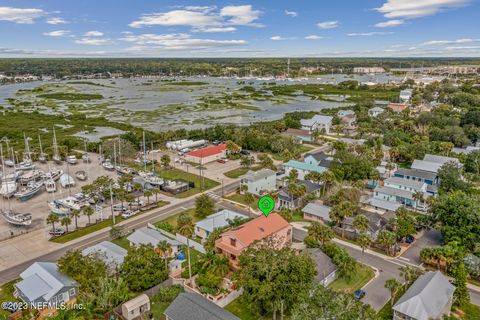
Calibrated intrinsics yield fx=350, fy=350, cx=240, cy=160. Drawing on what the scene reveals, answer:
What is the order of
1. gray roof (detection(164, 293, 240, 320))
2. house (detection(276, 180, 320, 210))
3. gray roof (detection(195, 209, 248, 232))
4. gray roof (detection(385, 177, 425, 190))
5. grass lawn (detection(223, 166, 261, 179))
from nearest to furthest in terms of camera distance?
1. gray roof (detection(164, 293, 240, 320))
2. gray roof (detection(195, 209, 248, 232))
3. house (detection(276, 180, 320, 210))
4. gray roof (detection(385, 177, 425, 190))
5. grass lawn (detection(223, 166, 261, 179))

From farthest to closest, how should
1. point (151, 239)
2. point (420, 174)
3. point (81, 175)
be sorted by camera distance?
point (81, 175) < point (420, 174) < point (151, 239)

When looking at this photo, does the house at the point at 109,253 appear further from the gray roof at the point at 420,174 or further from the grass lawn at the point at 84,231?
the gray roof at the point at 420,174

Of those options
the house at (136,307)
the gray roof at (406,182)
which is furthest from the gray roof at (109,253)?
the gray roof at (406,182)

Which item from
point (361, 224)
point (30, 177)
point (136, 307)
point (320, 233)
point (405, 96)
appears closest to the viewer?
point (136, 307)

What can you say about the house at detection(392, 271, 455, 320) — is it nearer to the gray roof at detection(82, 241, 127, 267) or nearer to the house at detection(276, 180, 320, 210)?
the house at detection(276, 180, 320, 210)

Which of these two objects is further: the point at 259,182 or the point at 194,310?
the point at 259,182

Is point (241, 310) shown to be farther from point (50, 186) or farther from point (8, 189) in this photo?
point (8, 189)

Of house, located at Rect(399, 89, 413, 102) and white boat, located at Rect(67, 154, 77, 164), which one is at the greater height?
house, located at Rect(399, 89, 413, 102)

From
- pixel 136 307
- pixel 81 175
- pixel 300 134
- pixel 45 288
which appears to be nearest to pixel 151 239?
pixel 136 307

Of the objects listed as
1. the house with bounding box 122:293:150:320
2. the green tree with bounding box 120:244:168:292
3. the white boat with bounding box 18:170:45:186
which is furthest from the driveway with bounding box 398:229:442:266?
the white boat with bounding box 18:170:45:186
